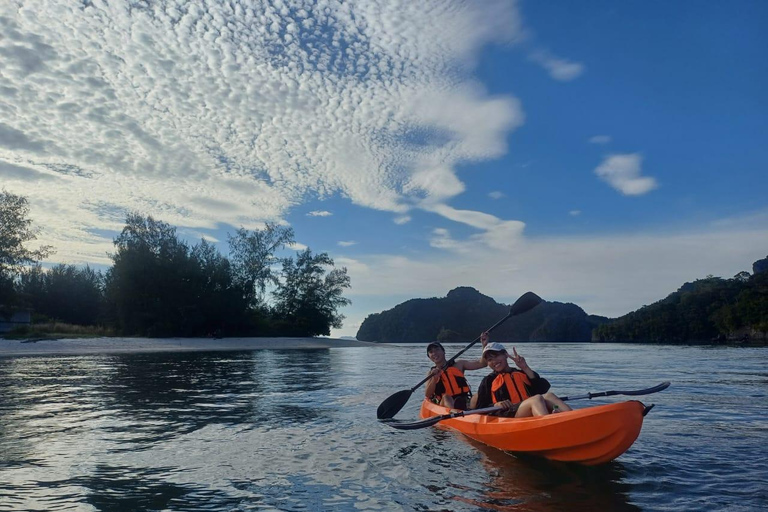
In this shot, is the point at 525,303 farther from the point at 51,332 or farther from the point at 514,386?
the point at 51,332

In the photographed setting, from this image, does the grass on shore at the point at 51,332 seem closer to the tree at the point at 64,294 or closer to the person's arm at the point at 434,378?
the tree at the point at 64,294

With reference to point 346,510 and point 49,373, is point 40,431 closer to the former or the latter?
point 346,510

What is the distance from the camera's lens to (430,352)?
9.85m

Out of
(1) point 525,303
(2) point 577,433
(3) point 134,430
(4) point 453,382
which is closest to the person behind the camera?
(2) point 577,433

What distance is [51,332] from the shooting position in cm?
4075

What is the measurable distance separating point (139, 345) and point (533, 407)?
128ft

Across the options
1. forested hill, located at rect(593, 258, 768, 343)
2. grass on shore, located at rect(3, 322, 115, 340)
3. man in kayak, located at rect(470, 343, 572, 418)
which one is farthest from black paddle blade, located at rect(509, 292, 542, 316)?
forested hill, located at rect(593, 258, 768, 343)

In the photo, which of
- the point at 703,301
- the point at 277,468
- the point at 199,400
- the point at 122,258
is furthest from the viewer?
the point at 703,301

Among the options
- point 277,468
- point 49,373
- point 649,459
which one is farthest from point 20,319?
point 649,459

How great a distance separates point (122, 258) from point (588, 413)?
50301mm

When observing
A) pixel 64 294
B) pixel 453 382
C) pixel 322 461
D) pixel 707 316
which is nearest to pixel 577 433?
pixel 322 461

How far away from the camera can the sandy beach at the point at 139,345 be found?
109 ft

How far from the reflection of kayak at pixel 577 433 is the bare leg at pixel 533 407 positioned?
23 cm

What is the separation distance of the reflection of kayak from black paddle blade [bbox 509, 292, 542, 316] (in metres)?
4.63
